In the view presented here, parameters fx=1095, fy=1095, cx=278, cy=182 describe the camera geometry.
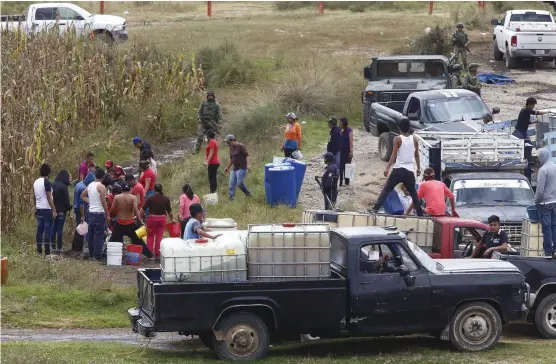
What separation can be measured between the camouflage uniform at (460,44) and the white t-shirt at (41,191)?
17.0 metres

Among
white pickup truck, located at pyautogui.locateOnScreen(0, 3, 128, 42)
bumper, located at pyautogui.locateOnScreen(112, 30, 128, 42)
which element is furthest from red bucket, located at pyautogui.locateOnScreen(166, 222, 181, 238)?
bumper, located at pyautogui.locateOnScreen(112, 30, 128, 42)

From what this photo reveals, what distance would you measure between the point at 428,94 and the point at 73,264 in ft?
32.4

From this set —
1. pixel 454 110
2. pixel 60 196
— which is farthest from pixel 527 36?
pixel 60 196

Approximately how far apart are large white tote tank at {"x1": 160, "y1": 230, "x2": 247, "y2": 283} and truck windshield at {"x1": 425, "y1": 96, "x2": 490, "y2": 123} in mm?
11410

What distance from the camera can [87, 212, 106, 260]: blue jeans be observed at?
1778 cm

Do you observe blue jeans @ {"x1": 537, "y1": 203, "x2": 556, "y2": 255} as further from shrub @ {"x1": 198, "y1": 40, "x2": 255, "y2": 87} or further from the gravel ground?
shrub @ {"x1": 198, "y1": 40, "x2": 255, "y2": 87}

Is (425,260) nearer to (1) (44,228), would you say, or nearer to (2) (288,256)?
(2) (288,256)

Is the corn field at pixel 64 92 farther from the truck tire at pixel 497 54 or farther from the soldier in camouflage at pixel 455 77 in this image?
the truck tire at pixel 497 54

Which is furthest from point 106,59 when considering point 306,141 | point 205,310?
point 205,310

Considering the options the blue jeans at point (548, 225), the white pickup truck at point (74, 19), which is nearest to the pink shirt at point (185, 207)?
the blue jeans at point (548, 225)

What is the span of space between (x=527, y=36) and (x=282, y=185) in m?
16.3

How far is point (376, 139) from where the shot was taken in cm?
2747

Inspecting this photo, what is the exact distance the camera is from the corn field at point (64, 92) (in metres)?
19.7

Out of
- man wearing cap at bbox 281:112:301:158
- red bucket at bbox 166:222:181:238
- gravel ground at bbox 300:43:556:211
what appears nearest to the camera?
red bucket at bbox 166:222:181:238
